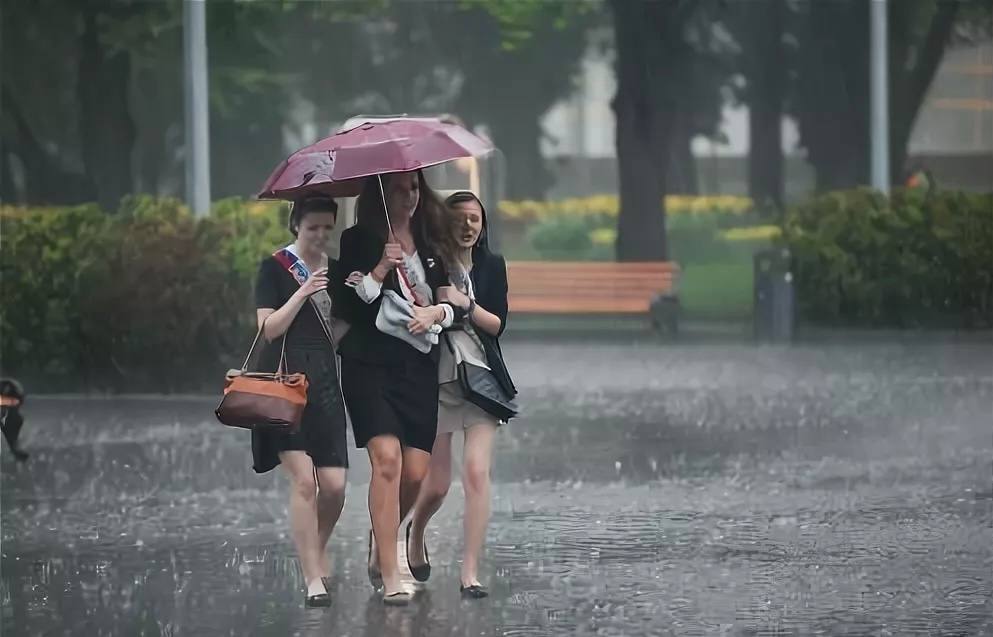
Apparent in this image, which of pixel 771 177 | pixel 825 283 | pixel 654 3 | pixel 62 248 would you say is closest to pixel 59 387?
pixel 62 248

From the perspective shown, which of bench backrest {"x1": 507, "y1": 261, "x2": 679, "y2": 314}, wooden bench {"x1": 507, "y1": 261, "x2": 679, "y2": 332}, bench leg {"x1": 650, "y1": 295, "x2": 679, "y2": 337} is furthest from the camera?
bench backrest {"x1": 507, "y1": 261, "x2": 679, "y2": 314}

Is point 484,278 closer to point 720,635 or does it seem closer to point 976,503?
point 720,635

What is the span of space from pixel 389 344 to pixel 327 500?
0.71 metres

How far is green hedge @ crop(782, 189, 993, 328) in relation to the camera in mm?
21797

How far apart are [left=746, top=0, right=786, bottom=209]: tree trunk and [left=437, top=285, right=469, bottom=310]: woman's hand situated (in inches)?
1158

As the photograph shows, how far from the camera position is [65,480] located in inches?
Answer: 495

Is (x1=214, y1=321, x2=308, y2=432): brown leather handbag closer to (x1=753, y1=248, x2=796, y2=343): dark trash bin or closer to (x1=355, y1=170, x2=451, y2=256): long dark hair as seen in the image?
(x1=355, y1=170, x2=451, y2=256): long dark hair

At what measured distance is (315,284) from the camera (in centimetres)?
830

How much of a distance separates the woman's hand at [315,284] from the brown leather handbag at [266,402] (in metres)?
0.31

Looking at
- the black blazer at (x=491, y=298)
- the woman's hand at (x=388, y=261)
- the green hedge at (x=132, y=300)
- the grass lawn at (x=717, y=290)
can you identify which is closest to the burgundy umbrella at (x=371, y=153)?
the woman's hand at (x=388, y=261)

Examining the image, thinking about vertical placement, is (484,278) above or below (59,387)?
above

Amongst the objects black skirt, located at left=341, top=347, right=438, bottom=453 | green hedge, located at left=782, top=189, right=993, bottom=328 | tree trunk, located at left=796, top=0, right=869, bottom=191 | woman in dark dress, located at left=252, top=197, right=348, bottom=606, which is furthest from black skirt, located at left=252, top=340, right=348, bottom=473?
tree trunk, located at left=796, top=0, right=869, bottom=191

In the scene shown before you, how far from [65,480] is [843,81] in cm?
2646

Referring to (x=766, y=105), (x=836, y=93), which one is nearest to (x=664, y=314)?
(x=836, y=93)
